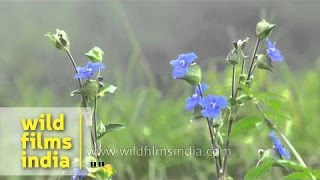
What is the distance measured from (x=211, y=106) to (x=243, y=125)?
11 centimetres

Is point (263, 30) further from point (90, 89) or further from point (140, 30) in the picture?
point (140, 30)

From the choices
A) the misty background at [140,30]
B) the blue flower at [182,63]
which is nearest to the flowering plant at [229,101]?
the blue flower at [182,63]

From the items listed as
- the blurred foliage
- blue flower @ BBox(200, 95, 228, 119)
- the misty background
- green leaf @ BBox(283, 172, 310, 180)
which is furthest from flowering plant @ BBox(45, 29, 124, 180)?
the misty background

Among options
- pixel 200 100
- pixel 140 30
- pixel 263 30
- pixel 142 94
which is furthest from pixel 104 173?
pixel 140 30

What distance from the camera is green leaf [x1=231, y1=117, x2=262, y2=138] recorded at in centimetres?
90

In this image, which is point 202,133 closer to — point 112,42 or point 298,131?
point 298,131

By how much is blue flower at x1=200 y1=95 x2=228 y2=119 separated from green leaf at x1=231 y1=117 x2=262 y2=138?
0.30 feet

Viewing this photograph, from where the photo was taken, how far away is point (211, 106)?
0.81 m

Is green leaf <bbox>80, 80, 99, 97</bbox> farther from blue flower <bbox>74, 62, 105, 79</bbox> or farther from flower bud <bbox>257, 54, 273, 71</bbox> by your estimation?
flower bud <bbox>257, 54, 273, 71</bbox>

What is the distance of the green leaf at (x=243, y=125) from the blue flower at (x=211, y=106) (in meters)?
0.09

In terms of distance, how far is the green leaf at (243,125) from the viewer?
0.90 meters

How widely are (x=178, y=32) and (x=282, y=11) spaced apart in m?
0.37

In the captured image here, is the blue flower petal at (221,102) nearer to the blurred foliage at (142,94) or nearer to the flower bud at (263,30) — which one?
the flower bud at (263,30)

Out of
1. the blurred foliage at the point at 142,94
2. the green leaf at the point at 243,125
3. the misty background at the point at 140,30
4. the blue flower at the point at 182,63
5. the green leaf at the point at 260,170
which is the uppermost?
the misty background at the point at 140,30
